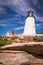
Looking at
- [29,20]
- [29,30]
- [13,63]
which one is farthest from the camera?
[29,20]

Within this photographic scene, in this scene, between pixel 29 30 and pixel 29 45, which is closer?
pixel 29 45

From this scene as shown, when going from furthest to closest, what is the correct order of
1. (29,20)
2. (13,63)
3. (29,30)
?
(29,20), (29,30), (13,63)

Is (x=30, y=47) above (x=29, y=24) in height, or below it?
below

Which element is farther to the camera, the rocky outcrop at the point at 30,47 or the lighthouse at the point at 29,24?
the lighthouse at the point at 29,24

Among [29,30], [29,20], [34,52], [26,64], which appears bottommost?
[26,64]

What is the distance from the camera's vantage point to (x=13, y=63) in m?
9.77

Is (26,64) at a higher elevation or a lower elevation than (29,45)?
lower

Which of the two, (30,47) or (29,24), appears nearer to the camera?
(30,47)

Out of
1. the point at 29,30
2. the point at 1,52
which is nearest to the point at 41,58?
the point at 1,52

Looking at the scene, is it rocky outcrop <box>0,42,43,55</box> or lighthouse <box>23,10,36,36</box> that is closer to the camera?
rocky outcrop <box>0,42,43,55</box>

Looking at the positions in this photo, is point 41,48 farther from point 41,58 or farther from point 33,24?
point 33,24

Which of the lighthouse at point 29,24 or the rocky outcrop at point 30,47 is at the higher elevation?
the lighthouse at point 29,24

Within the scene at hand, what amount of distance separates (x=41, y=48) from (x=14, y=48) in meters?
1.64

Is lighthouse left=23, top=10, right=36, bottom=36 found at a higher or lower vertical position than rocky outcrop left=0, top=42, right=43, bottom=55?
higher
